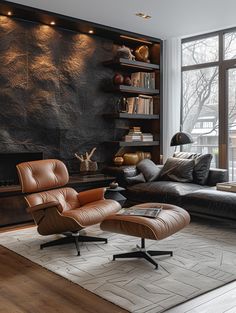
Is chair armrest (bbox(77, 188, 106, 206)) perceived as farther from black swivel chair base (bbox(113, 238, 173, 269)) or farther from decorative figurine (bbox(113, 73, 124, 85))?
Result: decorative figurine (bbox(113, 73, 124, 85))

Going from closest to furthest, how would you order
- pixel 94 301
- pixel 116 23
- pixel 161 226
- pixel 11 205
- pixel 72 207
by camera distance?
pixel 94 301 → pixel 161 226 → pixel 72 207 → pixel 11 205 → pixel 116 23

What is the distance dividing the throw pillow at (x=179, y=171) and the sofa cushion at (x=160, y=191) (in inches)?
6.2

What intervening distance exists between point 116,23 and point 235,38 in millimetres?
1912

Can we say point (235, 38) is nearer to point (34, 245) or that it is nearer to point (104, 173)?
point (104, 173)

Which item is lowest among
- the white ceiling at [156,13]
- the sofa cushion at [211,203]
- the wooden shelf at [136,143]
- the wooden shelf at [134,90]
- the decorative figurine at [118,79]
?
the sofa cushion at [211,203]

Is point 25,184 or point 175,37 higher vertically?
point 175,37

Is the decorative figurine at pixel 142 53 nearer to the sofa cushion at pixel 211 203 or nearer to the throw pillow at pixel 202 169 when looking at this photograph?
the throw pillow at pixel 202 169

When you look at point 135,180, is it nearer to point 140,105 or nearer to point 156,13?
point 140,105

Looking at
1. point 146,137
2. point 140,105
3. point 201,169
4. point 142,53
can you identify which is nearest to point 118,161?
point 146,137

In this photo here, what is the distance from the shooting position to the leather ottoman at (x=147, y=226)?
120 inches

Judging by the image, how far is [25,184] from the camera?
3.85 m

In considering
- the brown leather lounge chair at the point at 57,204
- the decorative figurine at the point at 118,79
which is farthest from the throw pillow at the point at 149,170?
the brown leather lounge chair at the point at 57,204

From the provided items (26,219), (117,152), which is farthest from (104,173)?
(26,219)

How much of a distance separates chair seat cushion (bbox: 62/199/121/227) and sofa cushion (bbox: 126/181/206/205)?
43.5 inches
